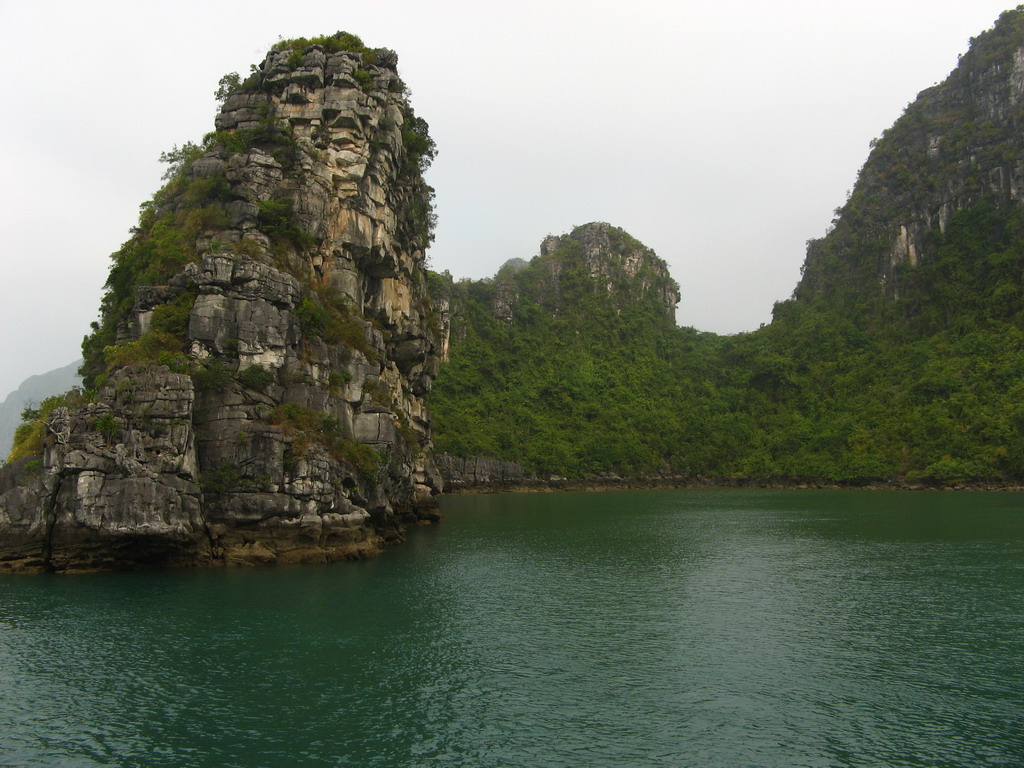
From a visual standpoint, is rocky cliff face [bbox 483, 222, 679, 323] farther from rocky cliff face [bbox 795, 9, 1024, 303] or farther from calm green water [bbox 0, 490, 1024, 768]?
calm green water [bbox 0, 490, 1024, 768]

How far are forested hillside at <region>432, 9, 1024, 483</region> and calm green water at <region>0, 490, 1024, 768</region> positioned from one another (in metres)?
60.9

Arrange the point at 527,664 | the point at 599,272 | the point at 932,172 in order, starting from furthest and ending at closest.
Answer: the point at 599,272 → the point at 932,172 → the point at 527,664

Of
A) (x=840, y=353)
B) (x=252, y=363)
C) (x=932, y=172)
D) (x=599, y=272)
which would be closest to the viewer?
(x=252, y=363)

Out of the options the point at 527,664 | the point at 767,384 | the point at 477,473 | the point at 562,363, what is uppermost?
the point at 562,363

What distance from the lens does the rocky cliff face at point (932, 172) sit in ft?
351

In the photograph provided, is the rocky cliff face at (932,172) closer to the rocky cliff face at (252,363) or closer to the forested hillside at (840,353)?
the forested hillside at (840,353)

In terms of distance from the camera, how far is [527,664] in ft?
62.1

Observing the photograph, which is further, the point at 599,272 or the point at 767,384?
the point at 599,272

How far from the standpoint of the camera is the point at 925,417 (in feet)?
291

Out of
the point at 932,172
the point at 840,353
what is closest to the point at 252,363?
the point at 840,353

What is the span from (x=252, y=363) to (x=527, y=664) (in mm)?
20525

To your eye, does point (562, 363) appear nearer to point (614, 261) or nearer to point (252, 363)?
point (614, 261)

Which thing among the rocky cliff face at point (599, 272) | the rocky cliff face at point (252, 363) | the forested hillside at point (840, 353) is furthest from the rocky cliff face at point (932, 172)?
the rocky cliff face at point (252, 363)

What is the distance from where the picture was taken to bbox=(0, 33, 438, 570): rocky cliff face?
1115 inches
